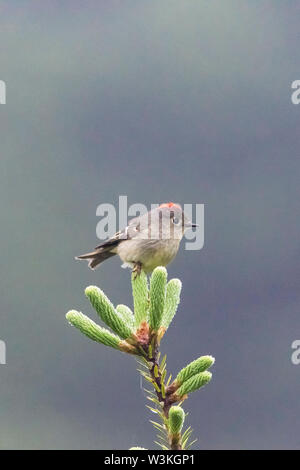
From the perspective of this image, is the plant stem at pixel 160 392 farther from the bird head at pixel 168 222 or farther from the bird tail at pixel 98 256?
the bird tail at pixel 98 256

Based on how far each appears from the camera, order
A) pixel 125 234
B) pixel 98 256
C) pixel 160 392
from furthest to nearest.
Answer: pixel 98 256 < pixel 125 234 < pixel 160 392

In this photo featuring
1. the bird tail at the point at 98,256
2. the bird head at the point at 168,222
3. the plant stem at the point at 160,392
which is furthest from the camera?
the bird tail at the point at 98,256

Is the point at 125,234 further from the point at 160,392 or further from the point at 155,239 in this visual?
the point at 160,392

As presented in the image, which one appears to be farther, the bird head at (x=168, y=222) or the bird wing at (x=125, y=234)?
the bird wing at (x=125, y=234)

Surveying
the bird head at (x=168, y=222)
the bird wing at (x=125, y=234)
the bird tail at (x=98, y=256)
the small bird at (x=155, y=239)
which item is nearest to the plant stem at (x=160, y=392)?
the small bird at (x=155, y=239)

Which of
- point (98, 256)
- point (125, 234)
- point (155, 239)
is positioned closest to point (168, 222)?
point (155, 239)

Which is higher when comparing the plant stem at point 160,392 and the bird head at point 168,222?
the bird head at point 168,222

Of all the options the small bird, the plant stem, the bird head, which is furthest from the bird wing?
the plant stem
